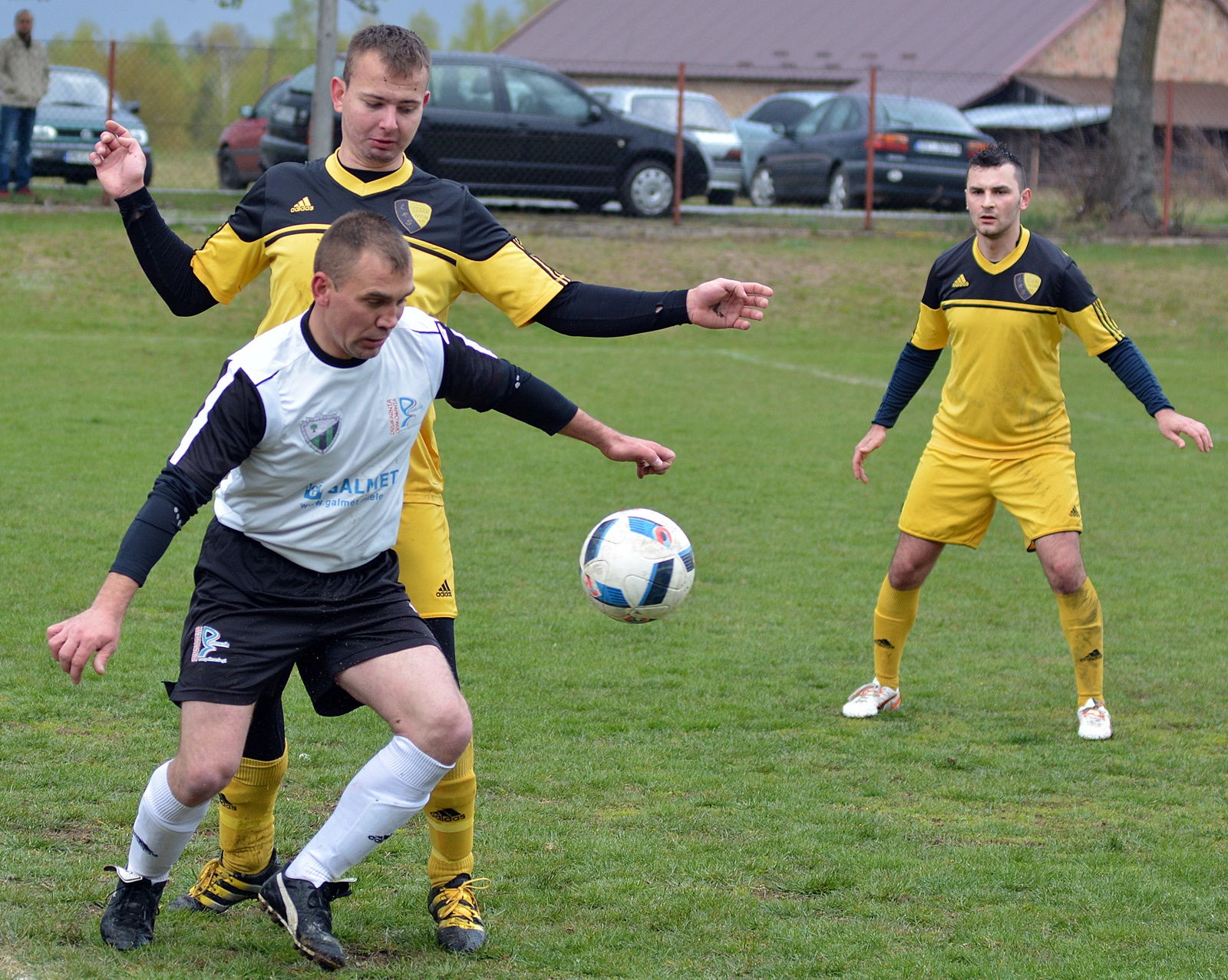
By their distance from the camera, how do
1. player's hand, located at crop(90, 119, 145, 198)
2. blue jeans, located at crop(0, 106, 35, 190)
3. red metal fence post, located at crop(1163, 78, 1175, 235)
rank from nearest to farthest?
player's hand, located at crop(90, 119, 145, 198) → blue jeans, located at crop(0, 106, 35, 190) → red metal fence post, located at crop(1163, 78, 1175, 235)

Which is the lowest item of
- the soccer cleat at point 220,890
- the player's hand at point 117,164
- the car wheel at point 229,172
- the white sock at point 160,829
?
the car wheel at point 229,172

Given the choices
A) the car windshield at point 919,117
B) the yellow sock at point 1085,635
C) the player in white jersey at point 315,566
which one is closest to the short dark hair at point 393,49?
the player in white jersey at point 315,566

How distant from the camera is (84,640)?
10.3 ft

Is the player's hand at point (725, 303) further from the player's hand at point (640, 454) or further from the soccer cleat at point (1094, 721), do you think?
the soccer cleat at point (1094, 721)

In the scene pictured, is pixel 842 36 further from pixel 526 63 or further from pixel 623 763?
pixel 623 763

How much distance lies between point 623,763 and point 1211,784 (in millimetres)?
2015

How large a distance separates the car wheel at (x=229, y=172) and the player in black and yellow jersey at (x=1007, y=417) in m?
16.6

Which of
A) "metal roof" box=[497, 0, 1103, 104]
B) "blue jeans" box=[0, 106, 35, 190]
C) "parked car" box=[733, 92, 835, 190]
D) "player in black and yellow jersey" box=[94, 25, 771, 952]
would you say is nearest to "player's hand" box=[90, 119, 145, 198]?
"player in black and yellow jersey" box=[94, 25, 771, 952]

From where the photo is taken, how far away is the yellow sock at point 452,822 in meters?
3.86

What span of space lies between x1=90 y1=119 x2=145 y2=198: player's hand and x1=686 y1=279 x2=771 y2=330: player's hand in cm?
151

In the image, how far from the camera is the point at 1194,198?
21734 mm

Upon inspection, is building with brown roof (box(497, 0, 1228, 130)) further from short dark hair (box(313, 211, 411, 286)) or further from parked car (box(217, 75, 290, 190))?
short dark hair (box(313, 211, 411, 286))

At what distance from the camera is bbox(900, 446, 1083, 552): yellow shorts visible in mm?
→ 5680

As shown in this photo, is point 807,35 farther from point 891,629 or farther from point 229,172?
point 891,629
